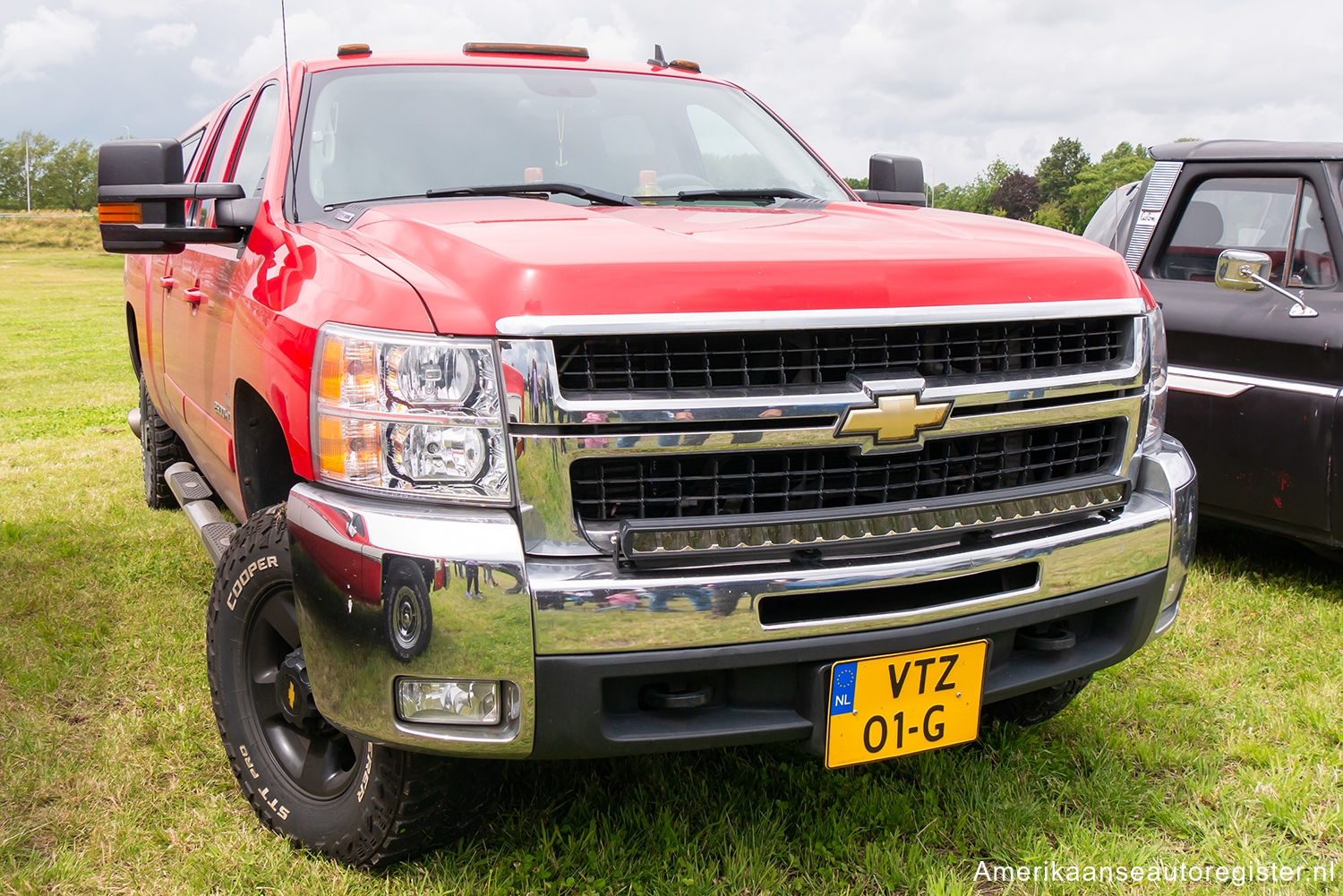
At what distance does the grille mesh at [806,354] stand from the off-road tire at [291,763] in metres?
0.89

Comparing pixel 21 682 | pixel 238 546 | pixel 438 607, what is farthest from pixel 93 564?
pixel 438 607

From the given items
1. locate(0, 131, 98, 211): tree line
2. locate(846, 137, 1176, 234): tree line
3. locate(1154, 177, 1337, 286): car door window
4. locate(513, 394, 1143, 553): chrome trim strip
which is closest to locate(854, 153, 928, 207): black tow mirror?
locate(1154, 177, 1337, 286): car door window

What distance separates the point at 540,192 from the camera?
9.87 ft

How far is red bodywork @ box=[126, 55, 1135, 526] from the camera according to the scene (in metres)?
2.05

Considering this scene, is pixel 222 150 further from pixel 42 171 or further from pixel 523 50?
pixel 42 171

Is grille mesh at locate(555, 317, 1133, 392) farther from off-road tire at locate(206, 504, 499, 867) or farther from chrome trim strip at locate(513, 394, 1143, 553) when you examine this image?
off-road tire at locate(206, 504, 499, 867)

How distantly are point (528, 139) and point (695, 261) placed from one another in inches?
55.5

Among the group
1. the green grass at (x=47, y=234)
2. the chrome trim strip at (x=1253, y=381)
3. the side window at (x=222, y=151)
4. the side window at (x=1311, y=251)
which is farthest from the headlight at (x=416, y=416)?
the green grass at (x=47, y=234)

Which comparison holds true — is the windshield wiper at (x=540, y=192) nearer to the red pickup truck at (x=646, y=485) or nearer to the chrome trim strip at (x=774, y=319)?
the red pickup truck at (x=646, y=485)

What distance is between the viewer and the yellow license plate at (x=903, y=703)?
220 cm

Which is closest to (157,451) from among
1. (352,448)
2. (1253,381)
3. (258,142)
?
(258,142)

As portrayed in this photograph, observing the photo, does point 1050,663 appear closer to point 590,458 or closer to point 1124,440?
point 1124,440

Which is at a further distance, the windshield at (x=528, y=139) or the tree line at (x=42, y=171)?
the tree line at (x=42, y=171)

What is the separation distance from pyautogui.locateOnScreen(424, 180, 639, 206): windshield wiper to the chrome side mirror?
8.69 feet
